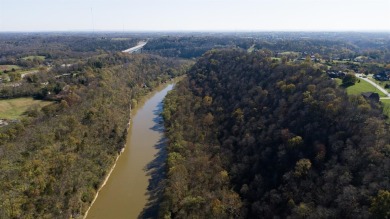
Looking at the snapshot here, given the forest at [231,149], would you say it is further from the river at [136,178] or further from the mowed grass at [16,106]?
the river at [136,178]

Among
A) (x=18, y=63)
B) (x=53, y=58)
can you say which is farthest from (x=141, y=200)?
(x=53, y=58)

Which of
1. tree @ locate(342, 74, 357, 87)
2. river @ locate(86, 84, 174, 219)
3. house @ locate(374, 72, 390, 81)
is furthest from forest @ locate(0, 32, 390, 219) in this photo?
tree @ locate(342, 74, 357, 87)

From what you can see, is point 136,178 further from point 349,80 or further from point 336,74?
point 336,74

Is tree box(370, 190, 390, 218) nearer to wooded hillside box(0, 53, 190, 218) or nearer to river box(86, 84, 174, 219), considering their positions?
river box(86, 84, 174, 219)

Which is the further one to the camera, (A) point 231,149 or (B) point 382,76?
(B) point 382,76

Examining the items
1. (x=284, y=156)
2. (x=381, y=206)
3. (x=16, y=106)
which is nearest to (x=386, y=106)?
(x=284, y=156)

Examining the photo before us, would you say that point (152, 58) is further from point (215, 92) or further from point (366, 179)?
point (366, 179)
